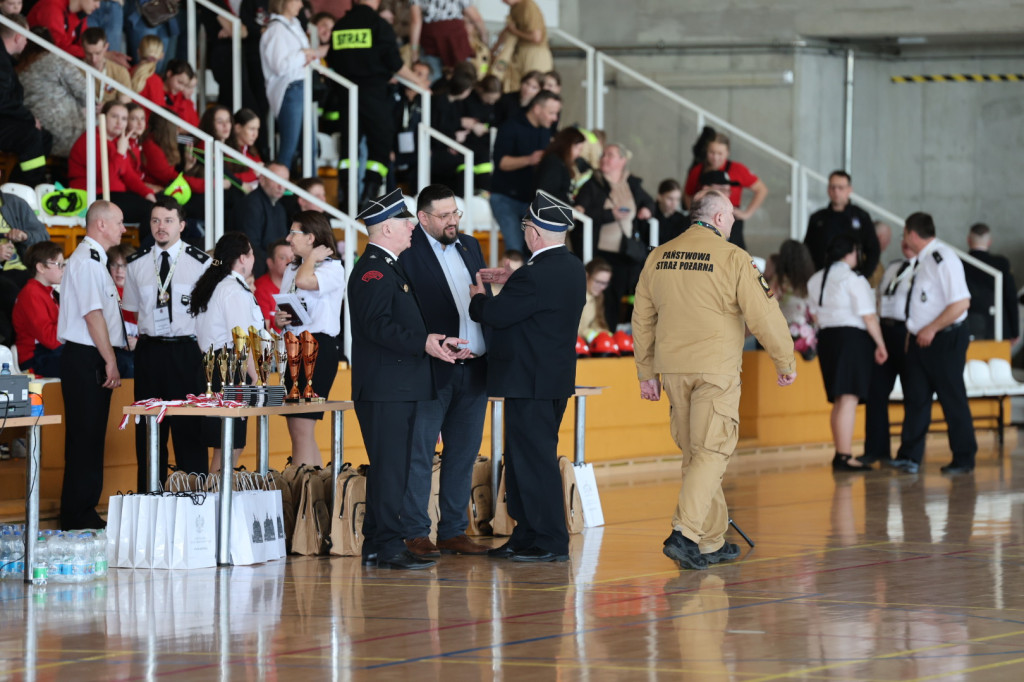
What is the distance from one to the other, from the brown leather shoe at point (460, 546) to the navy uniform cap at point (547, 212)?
1727 millimetres

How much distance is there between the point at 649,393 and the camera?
828cm

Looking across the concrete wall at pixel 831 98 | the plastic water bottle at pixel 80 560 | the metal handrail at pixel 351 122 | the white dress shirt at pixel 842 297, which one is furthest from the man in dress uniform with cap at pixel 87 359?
the concrete wall at pixel 831 98

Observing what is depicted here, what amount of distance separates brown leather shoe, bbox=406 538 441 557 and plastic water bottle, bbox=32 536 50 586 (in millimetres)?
1788

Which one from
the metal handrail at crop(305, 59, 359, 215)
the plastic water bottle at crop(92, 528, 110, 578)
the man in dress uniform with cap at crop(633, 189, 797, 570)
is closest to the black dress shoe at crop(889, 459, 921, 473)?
the metal handrail at crop(305, 59, 359, 215)

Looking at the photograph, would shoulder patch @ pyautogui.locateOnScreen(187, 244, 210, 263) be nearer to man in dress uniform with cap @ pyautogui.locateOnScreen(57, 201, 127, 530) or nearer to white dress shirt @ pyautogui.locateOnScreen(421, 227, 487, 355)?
man in dress uniform with cap @ pyautogui.locateOnScreen(57, 201, 127, 530)

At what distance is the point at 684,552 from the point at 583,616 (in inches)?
53.7

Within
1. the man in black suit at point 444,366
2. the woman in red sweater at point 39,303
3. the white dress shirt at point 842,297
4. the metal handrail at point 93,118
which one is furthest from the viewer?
the white dress shirt at point 842,297

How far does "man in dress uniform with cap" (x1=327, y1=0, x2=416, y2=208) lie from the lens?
46.0 ft

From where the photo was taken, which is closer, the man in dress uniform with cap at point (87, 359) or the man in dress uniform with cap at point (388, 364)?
the man in dress uniform with cap at point (388, 364)

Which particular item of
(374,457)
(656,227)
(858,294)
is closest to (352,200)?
(656,227)

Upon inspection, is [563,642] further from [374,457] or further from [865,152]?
[865,152]

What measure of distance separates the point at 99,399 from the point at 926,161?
12678 mm

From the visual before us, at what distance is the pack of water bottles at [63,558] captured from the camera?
7801 mm

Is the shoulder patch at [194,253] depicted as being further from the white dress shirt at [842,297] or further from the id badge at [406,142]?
the white dress shirt at [842,297]
